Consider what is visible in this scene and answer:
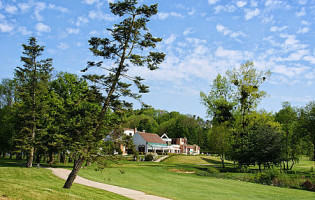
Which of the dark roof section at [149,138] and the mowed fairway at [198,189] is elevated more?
the dark roof section at [149,138]

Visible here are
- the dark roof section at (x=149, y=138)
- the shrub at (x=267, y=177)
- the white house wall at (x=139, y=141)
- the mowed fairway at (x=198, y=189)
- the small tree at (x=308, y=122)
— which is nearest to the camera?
the mowed fairway at (x=198, y=189)

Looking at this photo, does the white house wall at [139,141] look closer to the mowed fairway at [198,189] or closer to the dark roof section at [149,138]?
the dark roof section at [149,138]

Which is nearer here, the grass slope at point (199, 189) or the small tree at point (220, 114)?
the grass slope at point (199, 189)

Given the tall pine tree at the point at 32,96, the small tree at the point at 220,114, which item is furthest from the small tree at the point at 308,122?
the tall pine tree at the point at 32,96

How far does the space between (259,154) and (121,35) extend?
1080 inches

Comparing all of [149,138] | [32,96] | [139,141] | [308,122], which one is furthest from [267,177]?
[149,138]

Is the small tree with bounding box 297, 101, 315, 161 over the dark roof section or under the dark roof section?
over

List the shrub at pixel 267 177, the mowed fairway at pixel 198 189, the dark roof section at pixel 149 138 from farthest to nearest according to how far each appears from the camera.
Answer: the dark roof section at pixel 149 138 < the shrub at pixel 267 177 < the mowed fairway at pixel 198 189

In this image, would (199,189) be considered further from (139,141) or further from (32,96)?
(139,141)

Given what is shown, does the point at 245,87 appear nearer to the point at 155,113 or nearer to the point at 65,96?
the point at 65,96

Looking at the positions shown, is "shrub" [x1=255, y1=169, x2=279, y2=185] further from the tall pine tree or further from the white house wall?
the white house wall

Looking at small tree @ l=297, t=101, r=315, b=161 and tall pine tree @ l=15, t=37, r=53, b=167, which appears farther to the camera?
small tree @ l=297, t=101, r=315, b=161

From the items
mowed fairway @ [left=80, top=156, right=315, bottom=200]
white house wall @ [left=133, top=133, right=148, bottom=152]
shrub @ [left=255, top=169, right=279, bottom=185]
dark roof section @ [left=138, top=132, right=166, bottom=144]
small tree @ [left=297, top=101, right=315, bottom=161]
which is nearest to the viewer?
mowed fairway @ [left=80, top=156, right=315, bottom=200]

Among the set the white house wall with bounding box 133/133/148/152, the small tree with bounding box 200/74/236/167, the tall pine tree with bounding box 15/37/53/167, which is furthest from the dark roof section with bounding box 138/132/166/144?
the tall pine tree with bounding box 15/37/53/167
